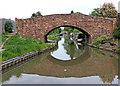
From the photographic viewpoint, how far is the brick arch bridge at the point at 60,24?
24641 millimetres

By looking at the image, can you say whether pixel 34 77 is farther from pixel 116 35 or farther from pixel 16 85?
pixel 116 35

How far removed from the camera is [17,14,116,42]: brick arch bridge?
24.6 metres

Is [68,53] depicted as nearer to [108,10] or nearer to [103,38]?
[103,38]

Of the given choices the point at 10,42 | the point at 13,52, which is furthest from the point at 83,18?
the point at 13,52

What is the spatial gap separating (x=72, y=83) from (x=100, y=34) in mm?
19788

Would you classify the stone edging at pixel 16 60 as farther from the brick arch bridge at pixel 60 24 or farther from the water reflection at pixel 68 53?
the brick arch bridge at pixel 60 24

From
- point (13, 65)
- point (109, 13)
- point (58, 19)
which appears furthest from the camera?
point (109, 13)

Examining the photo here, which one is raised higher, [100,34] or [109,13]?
A: [109,13]

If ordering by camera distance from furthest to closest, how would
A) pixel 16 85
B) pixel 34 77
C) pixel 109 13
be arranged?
pixel 109 13 → pixel 34 77 → pixel 16 85

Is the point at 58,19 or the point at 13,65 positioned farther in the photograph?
the point at 58,19

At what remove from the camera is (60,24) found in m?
24.9

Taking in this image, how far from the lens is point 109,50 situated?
1886cm

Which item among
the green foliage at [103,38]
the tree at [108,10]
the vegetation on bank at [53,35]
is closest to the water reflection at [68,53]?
the green foliage at [103,38]

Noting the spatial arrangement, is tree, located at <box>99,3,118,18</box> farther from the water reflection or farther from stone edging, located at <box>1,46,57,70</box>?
stone edging, located at <box>1,46,57,70</box>
